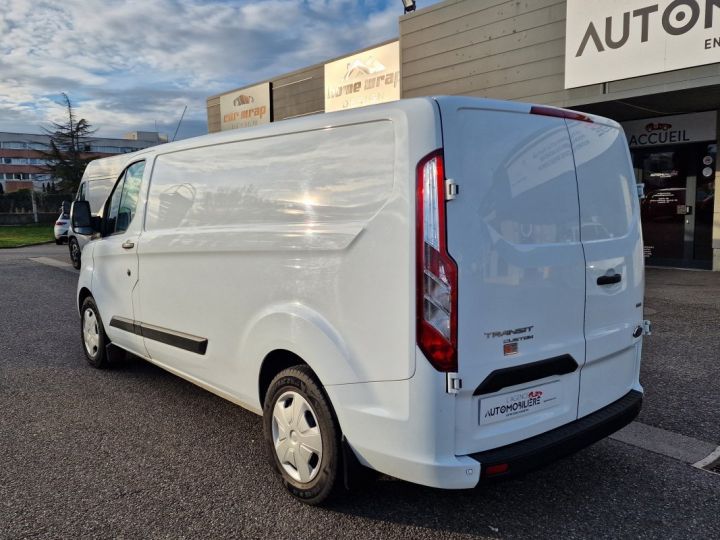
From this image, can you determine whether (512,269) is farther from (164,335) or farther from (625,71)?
(625,71)

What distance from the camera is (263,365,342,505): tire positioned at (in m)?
2.85

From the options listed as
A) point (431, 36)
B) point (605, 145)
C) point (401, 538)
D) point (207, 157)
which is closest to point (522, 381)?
point (401, 538)

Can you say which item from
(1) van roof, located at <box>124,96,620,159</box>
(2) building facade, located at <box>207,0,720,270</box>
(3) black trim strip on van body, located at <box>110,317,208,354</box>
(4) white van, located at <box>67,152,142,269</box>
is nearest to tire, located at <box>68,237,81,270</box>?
(4) white van, located at <box>67,152,142,269</box>

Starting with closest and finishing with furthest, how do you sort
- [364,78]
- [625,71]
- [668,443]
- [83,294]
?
[668,443], [83,294], [625,71], [364,78]

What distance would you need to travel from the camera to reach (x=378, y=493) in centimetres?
316

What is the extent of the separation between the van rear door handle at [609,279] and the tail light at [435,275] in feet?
3.26

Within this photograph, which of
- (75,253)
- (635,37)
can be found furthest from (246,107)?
(635,37)

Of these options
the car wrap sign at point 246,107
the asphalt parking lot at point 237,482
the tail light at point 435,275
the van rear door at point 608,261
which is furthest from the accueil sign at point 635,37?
the car wrap sign at point 246,107

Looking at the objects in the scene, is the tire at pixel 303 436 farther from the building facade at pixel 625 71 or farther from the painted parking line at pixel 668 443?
the building facade at pixel 625 71

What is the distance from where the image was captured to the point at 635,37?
29.0 ft

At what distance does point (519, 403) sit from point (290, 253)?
133 cm

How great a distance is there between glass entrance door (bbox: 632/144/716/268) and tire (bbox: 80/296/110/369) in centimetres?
1110

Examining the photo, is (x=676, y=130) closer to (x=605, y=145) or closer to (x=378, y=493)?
(x=605, y=145)

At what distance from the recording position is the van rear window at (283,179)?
2.68 metres
